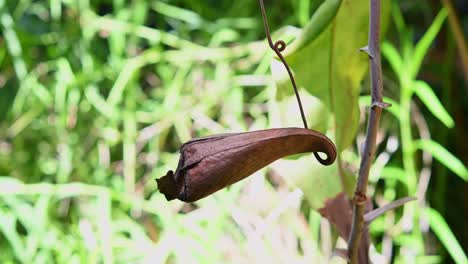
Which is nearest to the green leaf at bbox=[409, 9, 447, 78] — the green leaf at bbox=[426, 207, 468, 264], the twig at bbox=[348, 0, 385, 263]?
the green leaf at bbox=[426, 207, 468, 264]

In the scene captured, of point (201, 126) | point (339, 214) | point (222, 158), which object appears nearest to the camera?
point (222, 158)

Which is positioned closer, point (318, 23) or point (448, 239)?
point (318, 23)

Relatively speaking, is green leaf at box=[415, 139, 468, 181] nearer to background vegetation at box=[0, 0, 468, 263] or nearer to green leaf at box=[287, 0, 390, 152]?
background vegetation at box=[0, 0, 468, 263]

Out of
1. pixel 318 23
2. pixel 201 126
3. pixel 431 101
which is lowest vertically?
pixel 201 126

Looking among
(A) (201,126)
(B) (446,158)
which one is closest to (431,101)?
(B) (446,158)

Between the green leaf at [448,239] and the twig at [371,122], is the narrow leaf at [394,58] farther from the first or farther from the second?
the twig at [371,122]

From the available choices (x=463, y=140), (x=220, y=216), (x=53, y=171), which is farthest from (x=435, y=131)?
(x=53, y=171)

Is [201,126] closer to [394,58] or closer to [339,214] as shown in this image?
[394,58]
